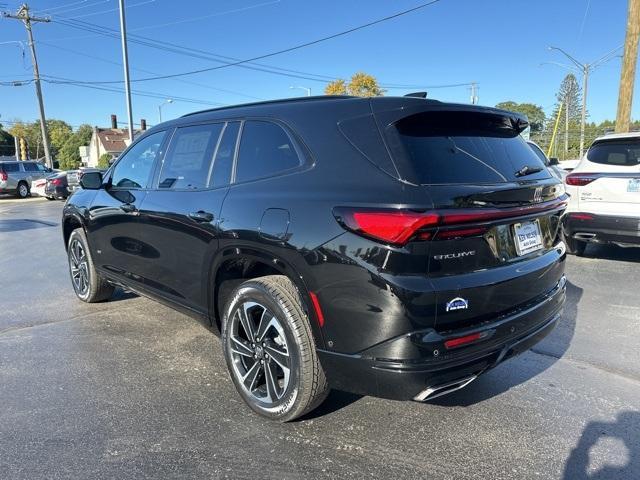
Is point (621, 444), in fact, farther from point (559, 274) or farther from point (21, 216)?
point (21, 216)

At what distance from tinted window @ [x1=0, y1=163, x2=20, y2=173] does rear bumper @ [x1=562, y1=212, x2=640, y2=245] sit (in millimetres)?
27516

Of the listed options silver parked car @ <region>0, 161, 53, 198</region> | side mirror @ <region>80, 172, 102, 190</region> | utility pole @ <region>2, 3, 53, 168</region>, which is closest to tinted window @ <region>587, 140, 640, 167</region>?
side mirror @ <region>80, 172, 102, 190</region>

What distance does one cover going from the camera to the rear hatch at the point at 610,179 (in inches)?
251

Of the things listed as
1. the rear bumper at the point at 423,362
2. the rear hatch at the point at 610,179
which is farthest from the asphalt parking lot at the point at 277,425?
the rear hatch at the point at 610,179

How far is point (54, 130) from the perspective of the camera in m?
101

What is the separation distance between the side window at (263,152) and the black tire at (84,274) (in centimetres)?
278

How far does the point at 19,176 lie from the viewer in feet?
86.1

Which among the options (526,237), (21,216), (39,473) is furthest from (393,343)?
(21,216)

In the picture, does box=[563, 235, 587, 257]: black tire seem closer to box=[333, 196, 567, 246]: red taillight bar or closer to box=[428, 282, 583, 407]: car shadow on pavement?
box=[428, 282, 583, 407]: car shadow on pavement

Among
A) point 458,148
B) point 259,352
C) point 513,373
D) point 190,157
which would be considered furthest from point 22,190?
point 458,148

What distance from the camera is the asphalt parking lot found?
8.43 feet

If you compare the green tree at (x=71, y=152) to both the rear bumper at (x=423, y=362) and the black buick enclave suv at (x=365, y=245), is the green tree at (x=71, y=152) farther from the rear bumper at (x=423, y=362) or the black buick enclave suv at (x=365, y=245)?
the rear bumper at (x=423, y=362)

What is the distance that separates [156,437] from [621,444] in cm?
259

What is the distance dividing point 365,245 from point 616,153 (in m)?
5.86
